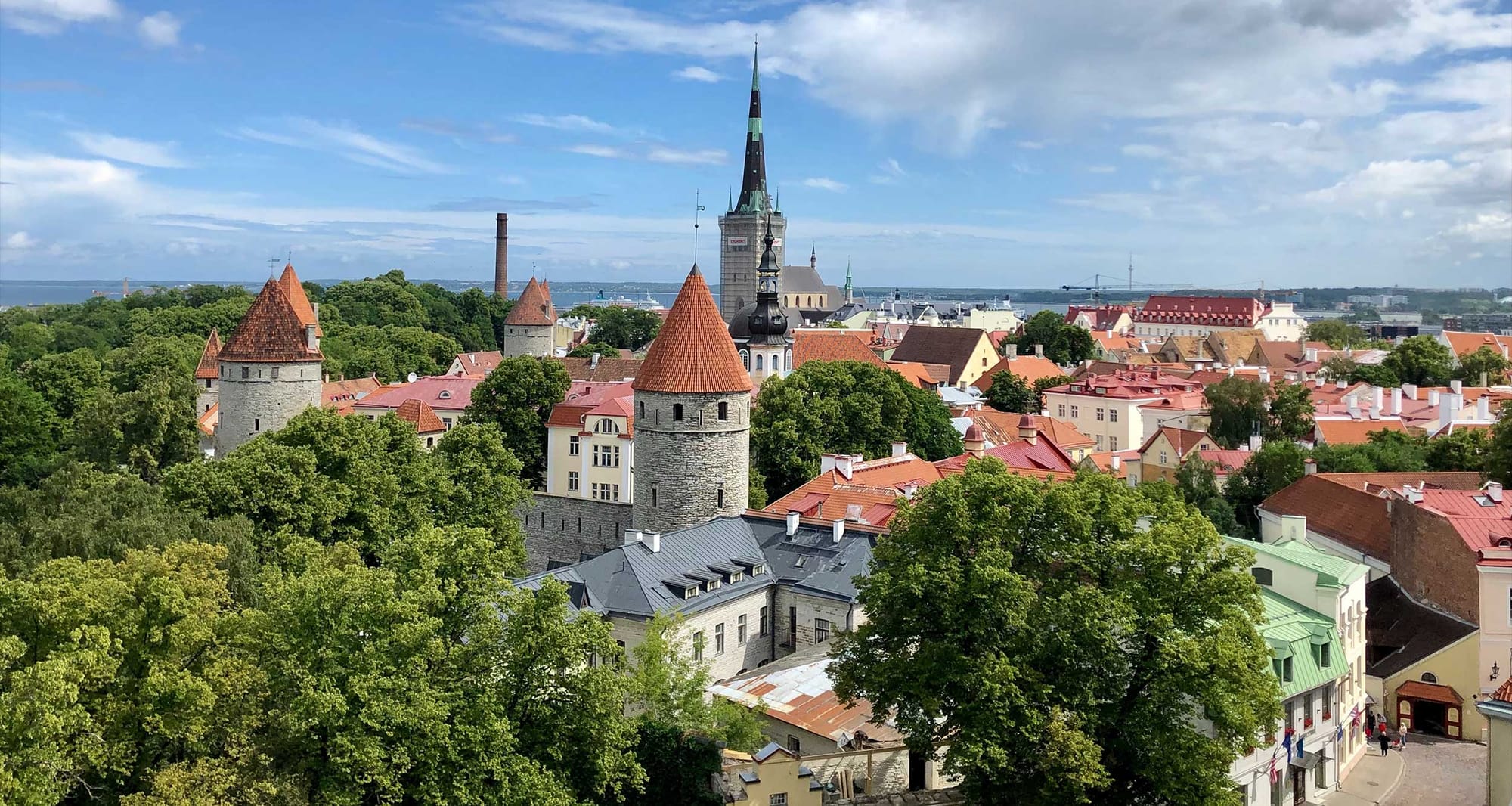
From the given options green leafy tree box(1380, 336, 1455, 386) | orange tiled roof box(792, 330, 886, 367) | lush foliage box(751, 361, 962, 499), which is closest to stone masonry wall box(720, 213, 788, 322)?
orange tiled roof box(792, 330, 886, 367)

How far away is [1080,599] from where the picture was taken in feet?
62.8

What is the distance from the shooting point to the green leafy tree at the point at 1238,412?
173 ft

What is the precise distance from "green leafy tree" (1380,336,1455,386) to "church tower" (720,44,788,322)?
59.2 meters

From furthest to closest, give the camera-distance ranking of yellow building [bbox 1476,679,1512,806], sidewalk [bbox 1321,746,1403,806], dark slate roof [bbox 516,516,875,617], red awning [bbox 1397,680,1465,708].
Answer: red awning [bbox 1397,680,1465,708], dark slate roof [bbox 516,516,875,617], sidewalk [bbox 1321,746,1403,806], yellow building [bbox 1476,679,1512,806]

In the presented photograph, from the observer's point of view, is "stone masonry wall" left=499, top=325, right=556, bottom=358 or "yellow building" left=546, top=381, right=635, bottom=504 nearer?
"yellow building" left=546, top=381, right=635, bottom=504

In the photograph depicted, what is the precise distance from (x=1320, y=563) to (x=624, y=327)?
Result: 251 feet

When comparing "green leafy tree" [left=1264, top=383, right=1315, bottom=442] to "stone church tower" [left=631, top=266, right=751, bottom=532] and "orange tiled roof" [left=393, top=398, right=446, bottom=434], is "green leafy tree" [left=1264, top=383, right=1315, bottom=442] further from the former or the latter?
"orange tiled roof" [left=393, top=398, right=446, bottom=434]

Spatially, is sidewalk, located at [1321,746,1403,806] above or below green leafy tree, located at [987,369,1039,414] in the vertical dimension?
below

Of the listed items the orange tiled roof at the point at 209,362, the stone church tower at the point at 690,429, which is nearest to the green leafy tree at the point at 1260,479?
the stone church tower at the point at 690,429

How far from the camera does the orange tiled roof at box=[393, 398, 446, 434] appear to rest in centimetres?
5206

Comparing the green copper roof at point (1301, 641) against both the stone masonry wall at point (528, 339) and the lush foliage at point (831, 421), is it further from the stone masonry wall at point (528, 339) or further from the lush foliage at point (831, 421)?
the stone masonry wall at point (528, 339)

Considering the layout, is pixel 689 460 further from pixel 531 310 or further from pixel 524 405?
pixel 531 310

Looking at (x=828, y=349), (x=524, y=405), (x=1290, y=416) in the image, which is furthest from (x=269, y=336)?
(x=828, y=349)

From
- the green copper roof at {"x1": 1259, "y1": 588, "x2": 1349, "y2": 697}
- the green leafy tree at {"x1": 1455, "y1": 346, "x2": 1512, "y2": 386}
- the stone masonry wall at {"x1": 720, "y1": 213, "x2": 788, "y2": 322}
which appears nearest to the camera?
the green copper roof at {"x1": 1259, "y1": 588, "x2": 1349, "y2": 697}
